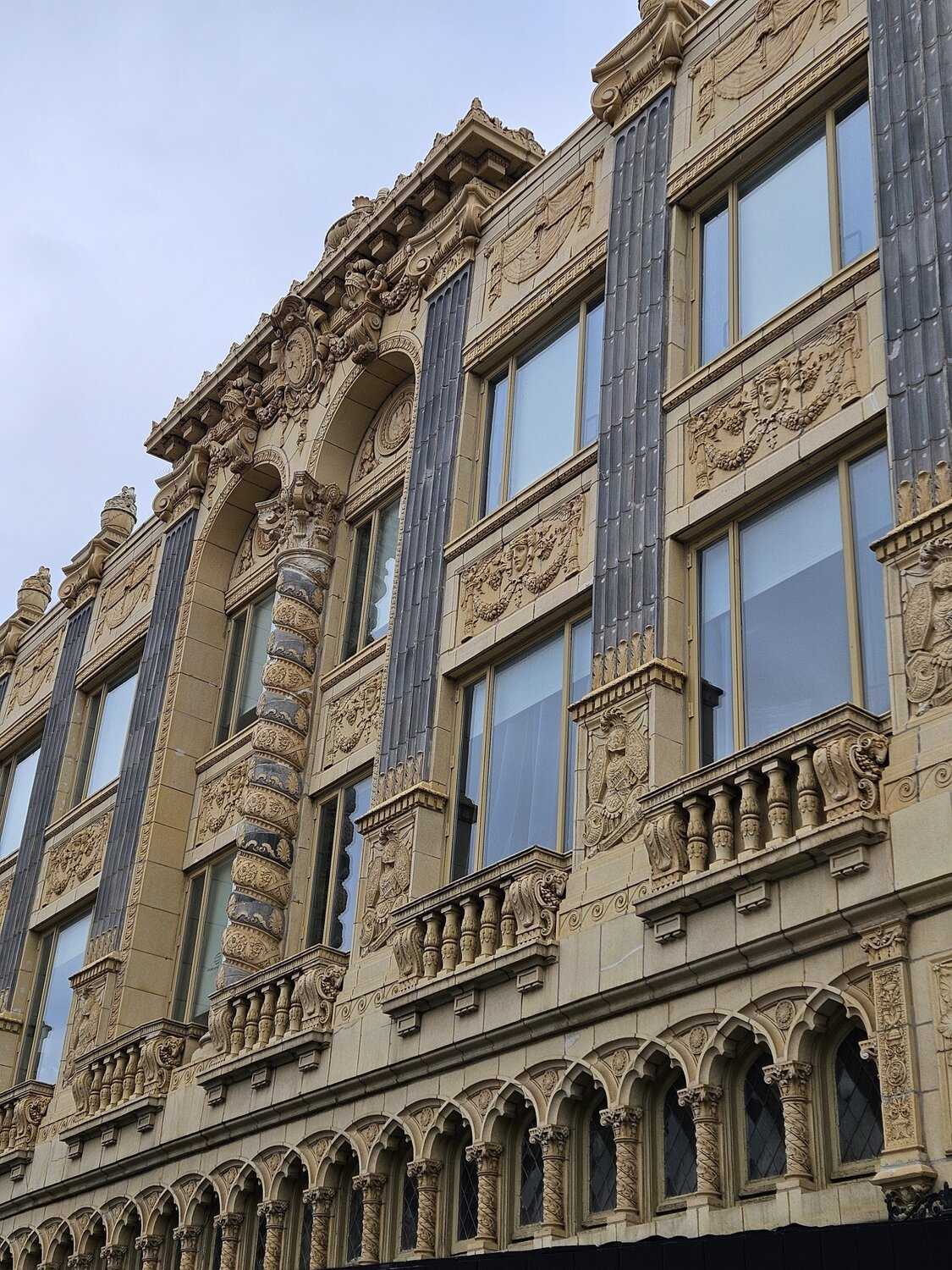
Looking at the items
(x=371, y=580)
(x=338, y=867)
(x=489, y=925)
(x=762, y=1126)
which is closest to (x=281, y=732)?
(x=338, y=867)

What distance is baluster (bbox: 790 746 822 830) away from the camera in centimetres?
1306

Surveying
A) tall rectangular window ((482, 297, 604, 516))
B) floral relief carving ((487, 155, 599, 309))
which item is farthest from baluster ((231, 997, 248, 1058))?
floral relief carving ((487, 155, 599, 309))

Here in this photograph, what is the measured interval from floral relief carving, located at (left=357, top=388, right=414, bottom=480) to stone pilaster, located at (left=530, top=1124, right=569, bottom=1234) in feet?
38.9

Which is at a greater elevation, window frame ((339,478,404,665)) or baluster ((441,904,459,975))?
window frame ((339,478,404,665))

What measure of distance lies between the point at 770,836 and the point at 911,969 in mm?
1835

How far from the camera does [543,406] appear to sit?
20516 millimetres

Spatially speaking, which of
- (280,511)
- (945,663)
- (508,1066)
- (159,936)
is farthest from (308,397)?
(945,663)

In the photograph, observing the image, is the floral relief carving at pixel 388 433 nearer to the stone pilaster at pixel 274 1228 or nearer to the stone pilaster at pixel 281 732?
the stone pilaster at pixel 281 732

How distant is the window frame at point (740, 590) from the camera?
14.6 meters

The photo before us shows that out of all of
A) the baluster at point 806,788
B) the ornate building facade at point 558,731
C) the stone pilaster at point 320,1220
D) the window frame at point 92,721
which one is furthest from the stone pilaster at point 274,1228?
the window frame at point 92,721

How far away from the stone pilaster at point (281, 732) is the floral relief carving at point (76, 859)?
534 centimetres

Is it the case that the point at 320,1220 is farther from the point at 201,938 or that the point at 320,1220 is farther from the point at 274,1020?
the point at 201,938

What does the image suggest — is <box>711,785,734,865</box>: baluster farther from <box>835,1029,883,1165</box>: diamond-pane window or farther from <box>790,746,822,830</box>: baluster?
<box>835,1029,883,1165</box>: diamond-pane window

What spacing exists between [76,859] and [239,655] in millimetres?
4654
